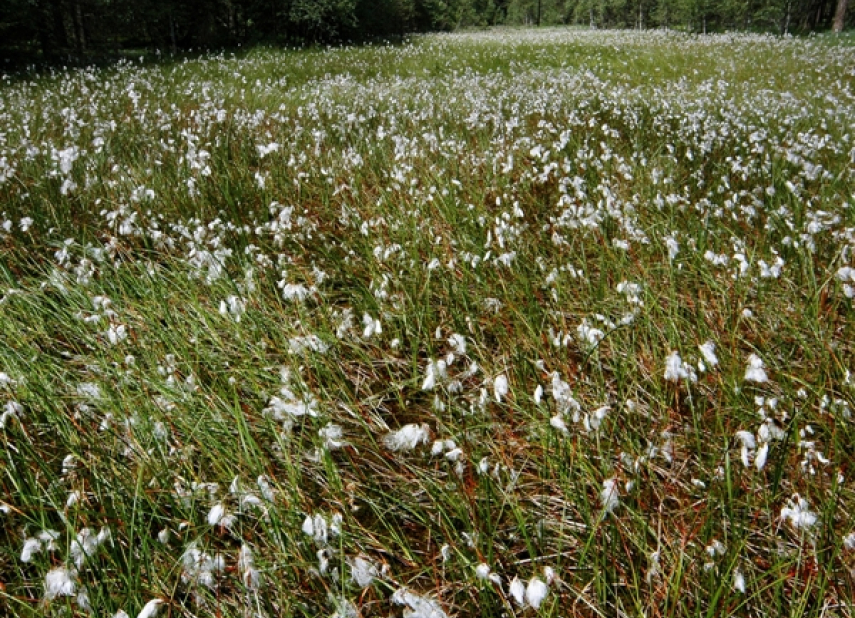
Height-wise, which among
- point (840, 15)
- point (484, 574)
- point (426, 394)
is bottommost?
point (426, 394)

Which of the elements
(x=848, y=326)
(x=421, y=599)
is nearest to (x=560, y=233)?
(x=848, y=326)

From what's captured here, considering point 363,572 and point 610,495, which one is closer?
point 363,572

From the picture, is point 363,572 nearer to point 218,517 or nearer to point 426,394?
point 218,517

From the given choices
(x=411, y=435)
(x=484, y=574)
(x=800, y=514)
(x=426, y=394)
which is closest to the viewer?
(x=484, y=574)

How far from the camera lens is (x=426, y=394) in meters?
2.80

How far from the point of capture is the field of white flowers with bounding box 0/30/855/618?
1.74 metres

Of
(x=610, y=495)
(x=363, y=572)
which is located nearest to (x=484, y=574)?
(x=363, y=572)

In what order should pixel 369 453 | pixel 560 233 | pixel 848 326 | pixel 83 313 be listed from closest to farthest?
pixel 369 453
pixel 848 326
pixel 83 313
pixel 560 233

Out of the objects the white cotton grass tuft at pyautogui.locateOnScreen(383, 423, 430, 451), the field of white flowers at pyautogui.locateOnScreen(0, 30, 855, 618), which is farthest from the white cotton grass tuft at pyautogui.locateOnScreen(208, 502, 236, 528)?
the white cotton grass tuft at pyautogui.locateOnScreen(383, 423, 430, 451)

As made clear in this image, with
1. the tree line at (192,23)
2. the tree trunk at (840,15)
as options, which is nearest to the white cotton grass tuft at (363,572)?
the tree line at (192,23)

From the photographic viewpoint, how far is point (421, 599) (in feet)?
4.67

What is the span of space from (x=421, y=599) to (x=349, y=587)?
0.40 metres

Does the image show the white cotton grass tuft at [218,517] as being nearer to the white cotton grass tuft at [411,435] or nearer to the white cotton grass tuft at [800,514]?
the white cotton grass tuft at [411,435]

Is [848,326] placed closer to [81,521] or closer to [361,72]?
[81,521]
